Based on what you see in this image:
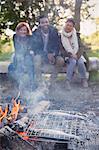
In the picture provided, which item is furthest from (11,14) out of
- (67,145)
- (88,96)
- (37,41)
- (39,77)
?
(67,145)

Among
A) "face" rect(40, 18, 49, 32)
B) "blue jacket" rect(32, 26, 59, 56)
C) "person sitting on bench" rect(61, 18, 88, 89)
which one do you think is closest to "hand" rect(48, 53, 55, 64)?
"blue jacket" rect(32, 26, 59, 56)

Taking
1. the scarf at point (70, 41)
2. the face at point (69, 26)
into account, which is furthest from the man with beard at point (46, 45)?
the face at point (69, 26)

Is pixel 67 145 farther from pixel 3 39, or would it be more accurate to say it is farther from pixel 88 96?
pixel 3 39

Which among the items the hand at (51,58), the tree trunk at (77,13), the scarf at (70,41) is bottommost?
the hand at (51,58)

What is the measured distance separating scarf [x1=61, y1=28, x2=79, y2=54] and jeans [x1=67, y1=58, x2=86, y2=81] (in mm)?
220

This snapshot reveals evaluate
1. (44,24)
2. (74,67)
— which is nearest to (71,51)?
(74,67)

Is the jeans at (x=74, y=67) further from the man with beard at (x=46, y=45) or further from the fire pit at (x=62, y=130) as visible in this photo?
the fire pit at (x=62, y=130)

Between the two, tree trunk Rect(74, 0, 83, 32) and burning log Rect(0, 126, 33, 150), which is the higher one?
tree trunk Rect(74, 0, 83, 32)

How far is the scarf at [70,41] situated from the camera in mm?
6867

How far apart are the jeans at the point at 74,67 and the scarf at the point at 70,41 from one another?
0.22 m

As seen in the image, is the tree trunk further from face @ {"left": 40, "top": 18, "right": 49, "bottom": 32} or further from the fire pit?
the fire pit

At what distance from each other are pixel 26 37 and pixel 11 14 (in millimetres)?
1600

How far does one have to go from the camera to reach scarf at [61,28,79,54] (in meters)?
6.87

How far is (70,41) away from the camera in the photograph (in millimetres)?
6902
